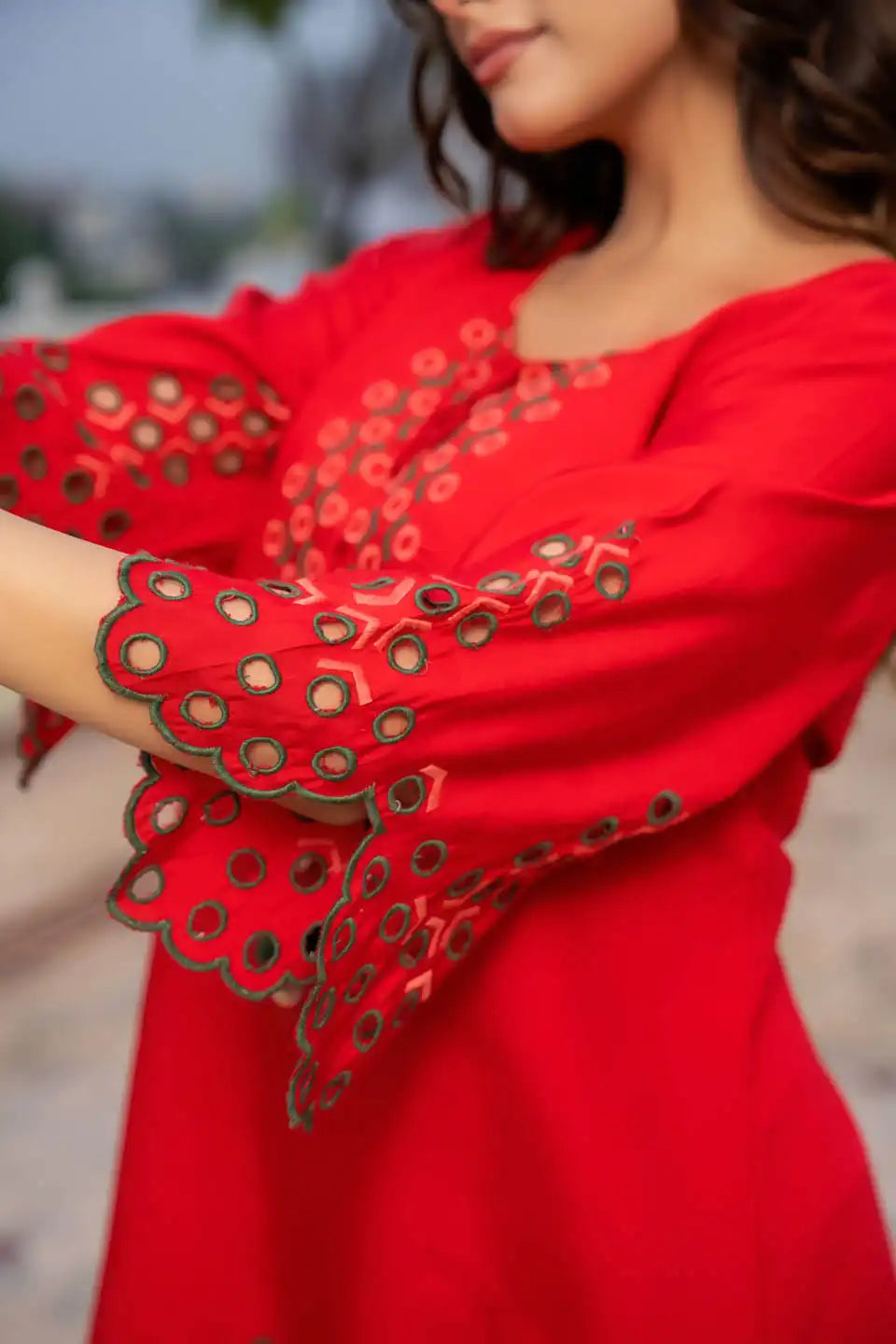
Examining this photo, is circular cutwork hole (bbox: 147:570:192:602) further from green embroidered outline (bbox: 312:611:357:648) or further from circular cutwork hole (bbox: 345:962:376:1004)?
circular cutwork hole (bbox: 345:962:376:1004)

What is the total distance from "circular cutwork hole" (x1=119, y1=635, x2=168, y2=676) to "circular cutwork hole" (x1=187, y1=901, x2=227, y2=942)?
10 cm

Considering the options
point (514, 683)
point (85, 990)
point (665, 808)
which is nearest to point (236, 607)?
point (514, 683)

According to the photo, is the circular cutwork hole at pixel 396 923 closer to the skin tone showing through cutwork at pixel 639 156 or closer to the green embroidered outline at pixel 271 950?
the green embroidered outline at pixel 271 950

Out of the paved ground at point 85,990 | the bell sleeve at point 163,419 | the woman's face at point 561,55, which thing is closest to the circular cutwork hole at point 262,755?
the bell sleeve at point 163,419

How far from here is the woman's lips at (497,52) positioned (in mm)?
576

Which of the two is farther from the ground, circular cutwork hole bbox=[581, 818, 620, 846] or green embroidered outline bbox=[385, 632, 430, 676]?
green embroidered outline bbox=[385, 632, 430, 676]

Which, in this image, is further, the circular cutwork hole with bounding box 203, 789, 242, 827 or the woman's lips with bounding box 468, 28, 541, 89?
the woman's lips with bounding box 468, 28, 541, 89

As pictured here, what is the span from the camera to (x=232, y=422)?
0.69 meters

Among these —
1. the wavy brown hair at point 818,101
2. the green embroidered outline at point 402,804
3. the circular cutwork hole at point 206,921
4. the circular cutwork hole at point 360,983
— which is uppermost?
the wavy brown hair at point 818,101

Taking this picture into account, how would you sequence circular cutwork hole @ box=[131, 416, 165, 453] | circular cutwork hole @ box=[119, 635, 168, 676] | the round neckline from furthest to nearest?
1. circular cutwork hole @ box=[131, 416, 165, 453]
2. the round neckline
3. circular cutwork hole @ box=[119, 635, 168, 676]

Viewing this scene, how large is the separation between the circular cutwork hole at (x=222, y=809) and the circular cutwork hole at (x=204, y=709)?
0.18 ft

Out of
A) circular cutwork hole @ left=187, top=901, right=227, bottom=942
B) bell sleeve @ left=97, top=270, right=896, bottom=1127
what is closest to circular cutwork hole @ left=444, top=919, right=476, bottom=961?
bell sleeve @ left=97, top=270, right=896, bottom=1127

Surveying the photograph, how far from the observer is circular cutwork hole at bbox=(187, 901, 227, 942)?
0.44 m

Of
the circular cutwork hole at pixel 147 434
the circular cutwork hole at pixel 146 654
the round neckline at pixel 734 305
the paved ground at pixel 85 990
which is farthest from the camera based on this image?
the paved ground at pixel 85 990
